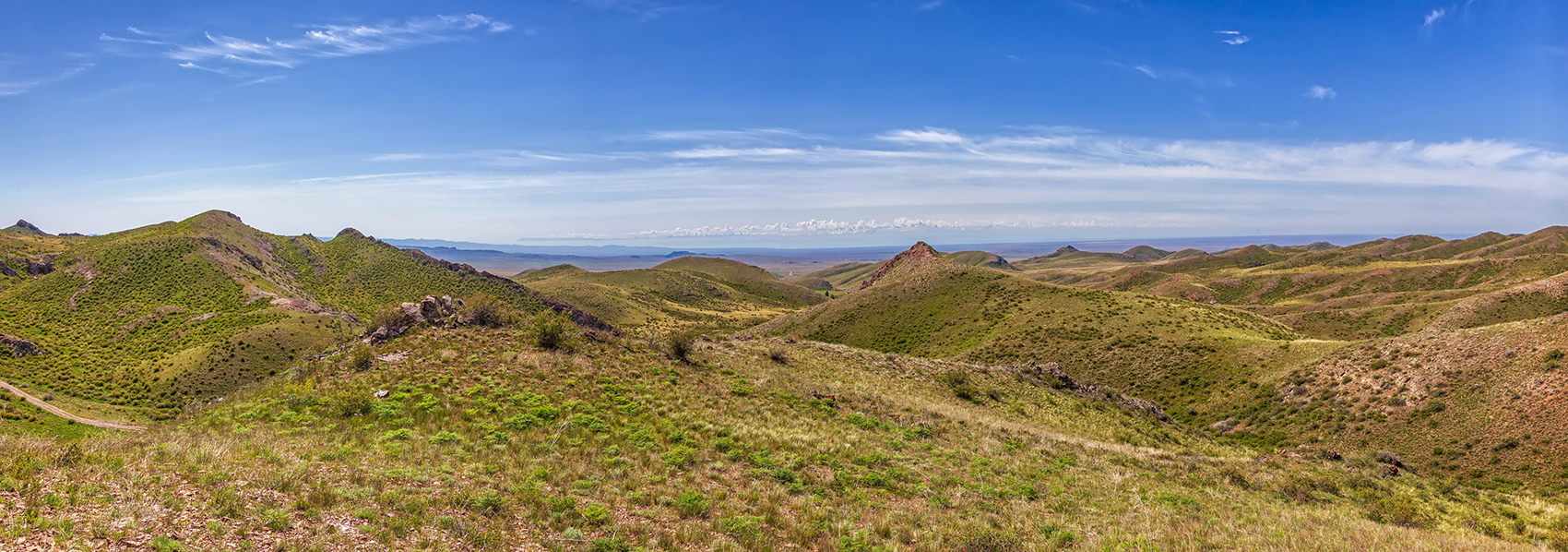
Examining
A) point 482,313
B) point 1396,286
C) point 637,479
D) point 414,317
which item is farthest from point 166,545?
point 1396,286

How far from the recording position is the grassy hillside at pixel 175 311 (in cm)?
5219

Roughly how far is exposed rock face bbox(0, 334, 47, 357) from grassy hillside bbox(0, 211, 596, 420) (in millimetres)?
853

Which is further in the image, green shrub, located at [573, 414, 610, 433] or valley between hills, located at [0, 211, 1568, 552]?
green shrub, located at [573, 414, 610, 433]

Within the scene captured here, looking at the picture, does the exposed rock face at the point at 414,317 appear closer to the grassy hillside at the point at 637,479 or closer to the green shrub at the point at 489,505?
the grassy hillside at the point at 637,479

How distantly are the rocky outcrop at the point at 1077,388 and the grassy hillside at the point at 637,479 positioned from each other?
12.0 m

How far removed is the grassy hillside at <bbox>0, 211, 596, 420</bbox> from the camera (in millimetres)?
52188

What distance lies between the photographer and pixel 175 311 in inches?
2751

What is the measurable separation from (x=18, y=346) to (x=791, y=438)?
84.6 meters

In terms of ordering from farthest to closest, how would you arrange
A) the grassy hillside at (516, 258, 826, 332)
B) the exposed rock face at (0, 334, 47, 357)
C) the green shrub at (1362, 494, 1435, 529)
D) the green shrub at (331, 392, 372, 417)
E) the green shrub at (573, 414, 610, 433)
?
1. the grassy hillside at (516, 258, 826, 332)
2. the exposed rock face at (0, 334, 47, 357)
3. the green shrub at (573, 414, 610, 433)
4. the green shrub at (331, 392, 372, 417)
5. the green shrub at (1362, 494, 1435, 529)

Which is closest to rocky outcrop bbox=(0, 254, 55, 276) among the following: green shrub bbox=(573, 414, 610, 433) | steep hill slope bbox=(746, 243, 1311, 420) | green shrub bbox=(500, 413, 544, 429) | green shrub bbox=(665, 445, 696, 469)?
steep hill slope bbox=(746, 243, 1311, 420)

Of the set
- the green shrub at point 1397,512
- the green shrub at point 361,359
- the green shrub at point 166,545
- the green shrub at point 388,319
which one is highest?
the green shrub at point 388,319

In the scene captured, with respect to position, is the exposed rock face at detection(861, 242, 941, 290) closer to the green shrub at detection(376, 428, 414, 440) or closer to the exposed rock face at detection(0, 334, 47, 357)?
the green shrub at detection(376, 428, 414, 440)

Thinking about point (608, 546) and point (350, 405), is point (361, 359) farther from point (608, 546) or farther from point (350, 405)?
point (608, 546)

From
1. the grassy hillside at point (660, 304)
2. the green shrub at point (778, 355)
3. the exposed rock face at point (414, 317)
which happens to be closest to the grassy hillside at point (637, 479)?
the exposed rock face at point (414, 317)
